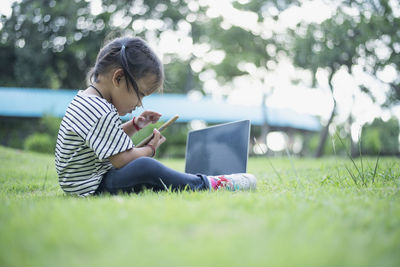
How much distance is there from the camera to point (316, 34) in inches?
367

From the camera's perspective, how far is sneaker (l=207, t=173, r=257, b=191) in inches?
75.0

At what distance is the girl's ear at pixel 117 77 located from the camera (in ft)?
6.40

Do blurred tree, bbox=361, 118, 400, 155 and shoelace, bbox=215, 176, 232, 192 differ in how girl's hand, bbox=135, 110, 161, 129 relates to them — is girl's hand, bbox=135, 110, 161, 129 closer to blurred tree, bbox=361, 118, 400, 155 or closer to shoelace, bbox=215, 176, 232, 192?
shoelace, bbox=215, 176, 232, 192

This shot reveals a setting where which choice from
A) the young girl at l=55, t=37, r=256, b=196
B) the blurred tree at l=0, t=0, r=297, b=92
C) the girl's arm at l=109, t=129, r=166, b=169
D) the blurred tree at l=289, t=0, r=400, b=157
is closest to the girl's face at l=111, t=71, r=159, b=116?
the young girl at l=55, t=37, r=256, b=196

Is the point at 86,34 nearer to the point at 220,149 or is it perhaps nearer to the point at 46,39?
the point at 46,39

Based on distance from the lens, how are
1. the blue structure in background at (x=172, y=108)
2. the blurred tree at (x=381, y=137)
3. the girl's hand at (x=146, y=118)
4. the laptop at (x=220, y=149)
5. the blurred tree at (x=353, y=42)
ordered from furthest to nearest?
the blurred tree at (x=381, y=137) < the blue structure in background at (x=172, y=108) < the blurred tree at (x=353, y=42) < the girl's hand at (x=146, y=118) < the laptop at (x=220, y=149)

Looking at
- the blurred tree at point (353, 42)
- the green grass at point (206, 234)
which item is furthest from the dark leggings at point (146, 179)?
the blurred tree at point (353, 42)

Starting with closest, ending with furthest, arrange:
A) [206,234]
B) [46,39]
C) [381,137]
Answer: [206,234], [381,137], [46,39]

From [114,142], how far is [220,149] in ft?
2.81

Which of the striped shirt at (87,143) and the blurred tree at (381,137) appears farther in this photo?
the blurred tree at (381,137)

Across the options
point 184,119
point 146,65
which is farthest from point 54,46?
point 146,65

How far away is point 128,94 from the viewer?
2.01 m

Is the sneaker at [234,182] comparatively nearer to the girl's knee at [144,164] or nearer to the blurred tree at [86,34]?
the girl's knee at [144,164]

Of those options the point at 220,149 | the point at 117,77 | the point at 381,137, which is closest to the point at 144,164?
the point at 117,77
